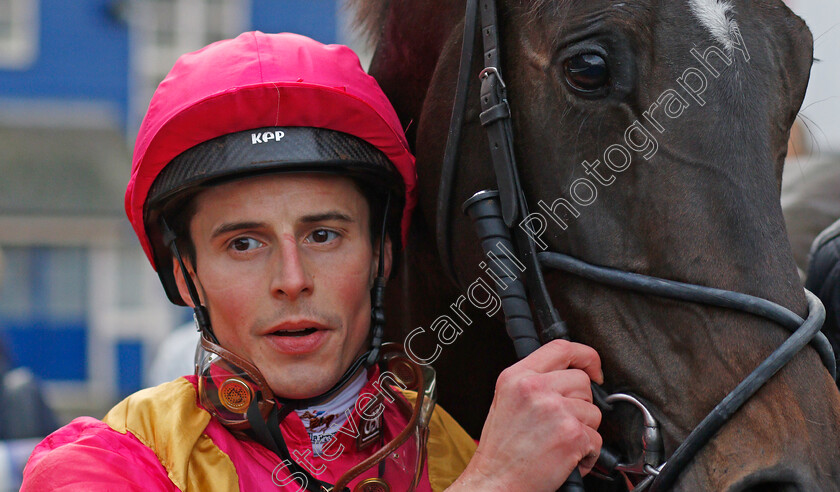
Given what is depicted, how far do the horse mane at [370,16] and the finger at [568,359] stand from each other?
1203mm

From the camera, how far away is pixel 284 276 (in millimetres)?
1839

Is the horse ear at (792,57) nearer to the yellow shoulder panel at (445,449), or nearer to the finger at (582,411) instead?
the finger at (582,411)

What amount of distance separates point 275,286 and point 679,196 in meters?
0.86

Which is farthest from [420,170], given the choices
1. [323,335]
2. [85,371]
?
[85,371]

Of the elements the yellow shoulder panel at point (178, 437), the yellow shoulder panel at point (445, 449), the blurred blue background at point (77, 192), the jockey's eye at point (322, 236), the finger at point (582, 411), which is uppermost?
the jockey's eye at point (322, 236)

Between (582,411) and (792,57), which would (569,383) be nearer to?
(582,411)

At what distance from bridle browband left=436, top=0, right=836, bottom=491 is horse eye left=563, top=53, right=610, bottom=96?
0.59ft

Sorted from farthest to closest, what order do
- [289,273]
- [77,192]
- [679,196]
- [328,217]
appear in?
1. [77,192]
2. [328,217]
3. [289,273]
4. [679,196]

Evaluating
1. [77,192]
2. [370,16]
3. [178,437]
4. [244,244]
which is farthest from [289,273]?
[77,192]

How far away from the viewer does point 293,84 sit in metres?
1.94

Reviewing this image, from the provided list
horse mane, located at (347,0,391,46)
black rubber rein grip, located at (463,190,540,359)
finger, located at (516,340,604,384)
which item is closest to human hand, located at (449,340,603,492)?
finger, located at (516,340,604,384)

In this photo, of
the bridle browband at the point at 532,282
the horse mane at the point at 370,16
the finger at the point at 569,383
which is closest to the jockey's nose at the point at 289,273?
the bridle browband at the point at 532,282

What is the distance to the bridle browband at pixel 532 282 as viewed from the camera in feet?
4.74

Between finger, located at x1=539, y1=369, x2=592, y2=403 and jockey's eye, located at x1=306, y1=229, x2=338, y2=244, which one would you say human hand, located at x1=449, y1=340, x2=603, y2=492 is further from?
jockey's eye, located at x1=306, y1=229, x2=338, y2=244
